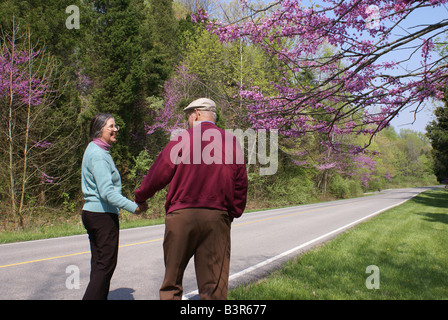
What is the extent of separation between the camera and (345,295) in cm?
457

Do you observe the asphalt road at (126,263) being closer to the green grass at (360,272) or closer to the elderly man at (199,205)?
the green grass at (360,272)

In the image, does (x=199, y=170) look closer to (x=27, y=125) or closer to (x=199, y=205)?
(x=199, y=205)

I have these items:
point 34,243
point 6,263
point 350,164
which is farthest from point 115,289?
point 350,164

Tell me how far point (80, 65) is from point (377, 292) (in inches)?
599

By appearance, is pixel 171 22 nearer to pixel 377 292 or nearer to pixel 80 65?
pixel 80 65

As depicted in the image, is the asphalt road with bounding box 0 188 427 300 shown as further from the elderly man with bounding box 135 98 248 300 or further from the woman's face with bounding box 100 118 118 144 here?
the woman's face with bounding box 100 118 118 144

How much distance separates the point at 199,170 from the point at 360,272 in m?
4.40

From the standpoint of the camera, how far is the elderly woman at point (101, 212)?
120 inches

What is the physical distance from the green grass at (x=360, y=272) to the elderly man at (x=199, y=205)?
1.91 m

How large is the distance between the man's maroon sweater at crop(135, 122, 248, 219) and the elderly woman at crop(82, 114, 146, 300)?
0.51 m

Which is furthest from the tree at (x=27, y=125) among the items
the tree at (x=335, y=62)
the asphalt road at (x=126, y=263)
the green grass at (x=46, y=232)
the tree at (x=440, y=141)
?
the tree at (x=440, y=141)

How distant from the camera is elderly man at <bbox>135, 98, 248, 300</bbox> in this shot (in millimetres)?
2617

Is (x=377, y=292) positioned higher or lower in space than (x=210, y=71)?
lower

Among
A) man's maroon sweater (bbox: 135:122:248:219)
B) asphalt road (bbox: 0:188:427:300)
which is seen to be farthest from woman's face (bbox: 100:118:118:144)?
asphalt road (bbox: 0:188:427:300)
